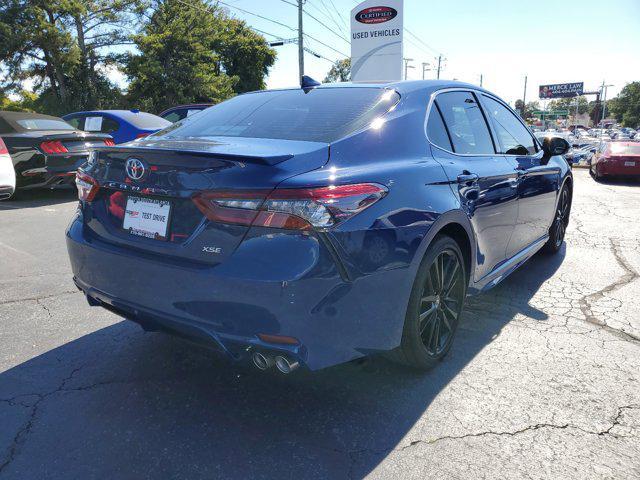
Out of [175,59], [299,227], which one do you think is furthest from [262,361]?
[175,59]

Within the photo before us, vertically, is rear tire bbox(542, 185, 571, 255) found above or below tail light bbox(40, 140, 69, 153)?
below

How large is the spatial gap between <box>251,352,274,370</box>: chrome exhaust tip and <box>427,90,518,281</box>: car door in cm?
142

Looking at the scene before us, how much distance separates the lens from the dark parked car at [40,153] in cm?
782

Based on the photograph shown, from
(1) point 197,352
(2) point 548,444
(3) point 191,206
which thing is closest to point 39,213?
(1) point 197,352

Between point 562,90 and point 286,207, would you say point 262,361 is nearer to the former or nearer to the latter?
point 286,207

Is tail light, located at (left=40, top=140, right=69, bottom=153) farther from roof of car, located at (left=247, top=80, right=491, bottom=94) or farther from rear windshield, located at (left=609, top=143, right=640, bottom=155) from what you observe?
rear windshield, located at (left=609, top=143, right=640, bottom=155)

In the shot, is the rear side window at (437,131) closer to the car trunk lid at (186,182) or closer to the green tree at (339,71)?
the car trunk lid at (186,182)

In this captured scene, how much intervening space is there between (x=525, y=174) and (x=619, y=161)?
37.1 feet

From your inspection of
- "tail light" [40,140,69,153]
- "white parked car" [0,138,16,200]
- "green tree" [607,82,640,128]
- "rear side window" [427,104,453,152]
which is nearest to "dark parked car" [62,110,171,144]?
"tail light" [40,140,69,153]

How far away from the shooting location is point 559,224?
5340 millimetres

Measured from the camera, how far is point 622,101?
374 ft

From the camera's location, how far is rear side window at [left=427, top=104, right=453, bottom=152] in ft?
9.32

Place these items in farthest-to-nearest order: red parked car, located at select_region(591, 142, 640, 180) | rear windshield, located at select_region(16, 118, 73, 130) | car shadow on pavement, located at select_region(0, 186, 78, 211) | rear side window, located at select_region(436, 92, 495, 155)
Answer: red parked car, located at select_region(591, 142, 640, 180) < rear windshield, located at select_region(16, 118, 73, 130) < car shadow on pavement, located at select_region(0, 186, 78, 211) < rear side window, located at select_region(436, 92, 495, 155)

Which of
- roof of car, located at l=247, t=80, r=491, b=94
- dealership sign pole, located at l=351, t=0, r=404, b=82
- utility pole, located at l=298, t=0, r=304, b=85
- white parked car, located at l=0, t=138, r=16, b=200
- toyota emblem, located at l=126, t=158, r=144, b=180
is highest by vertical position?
utility pole, located at l=298, t=0, r=304, b=85
